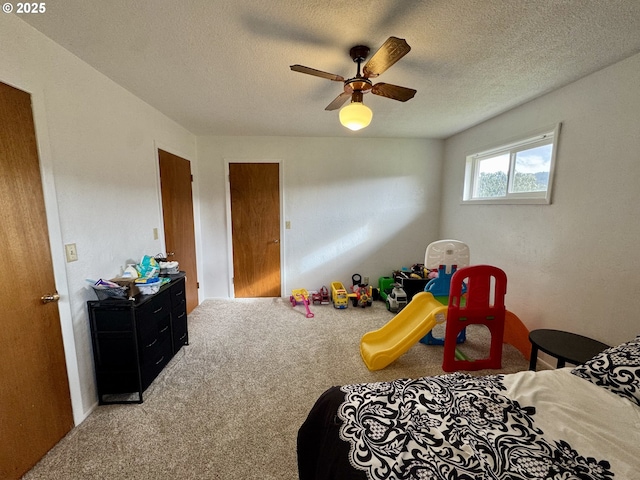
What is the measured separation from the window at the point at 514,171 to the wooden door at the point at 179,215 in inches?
145

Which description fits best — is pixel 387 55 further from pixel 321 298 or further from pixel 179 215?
pixel 321 298

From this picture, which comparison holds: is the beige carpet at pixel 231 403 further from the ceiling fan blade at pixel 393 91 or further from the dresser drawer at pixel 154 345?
the ceiling fan blade at pixel 393 91

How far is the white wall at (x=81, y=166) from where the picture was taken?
1.44 m

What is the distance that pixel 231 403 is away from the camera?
6.03ft

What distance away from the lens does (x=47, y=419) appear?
147cm

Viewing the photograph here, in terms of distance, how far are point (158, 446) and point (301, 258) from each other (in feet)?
8.73

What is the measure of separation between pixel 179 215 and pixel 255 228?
1.01 m

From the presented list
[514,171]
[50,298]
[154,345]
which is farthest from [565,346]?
[50,298]

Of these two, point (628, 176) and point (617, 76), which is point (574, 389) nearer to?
point (628, 176)

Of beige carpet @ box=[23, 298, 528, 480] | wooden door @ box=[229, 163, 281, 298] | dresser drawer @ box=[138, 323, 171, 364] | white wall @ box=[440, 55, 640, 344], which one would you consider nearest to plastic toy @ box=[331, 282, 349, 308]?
beige carpet @ box=[23, 298, 528, 480]

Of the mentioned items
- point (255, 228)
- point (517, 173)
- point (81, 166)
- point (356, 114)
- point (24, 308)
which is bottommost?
point (24, 308)

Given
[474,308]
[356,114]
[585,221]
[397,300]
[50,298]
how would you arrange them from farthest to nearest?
[397,300] < [474,308] < [585,221] < [356,114] < [50,298]

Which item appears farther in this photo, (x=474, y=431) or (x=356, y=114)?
(x=356, y=114)

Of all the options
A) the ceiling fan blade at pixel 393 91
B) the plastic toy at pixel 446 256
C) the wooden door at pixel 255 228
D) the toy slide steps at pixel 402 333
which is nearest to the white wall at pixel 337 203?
the wooden door at pixel 255 228
